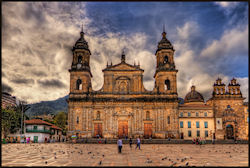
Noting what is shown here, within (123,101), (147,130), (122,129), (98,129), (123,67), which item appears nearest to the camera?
(98,129)

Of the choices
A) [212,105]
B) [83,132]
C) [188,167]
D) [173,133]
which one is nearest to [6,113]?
[83,132]

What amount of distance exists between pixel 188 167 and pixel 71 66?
39.3m

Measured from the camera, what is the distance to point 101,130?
44406 mm

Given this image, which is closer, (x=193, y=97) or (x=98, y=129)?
(x=98, y=129)

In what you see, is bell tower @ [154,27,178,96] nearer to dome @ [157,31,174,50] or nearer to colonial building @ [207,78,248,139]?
dome @ [157,31,174,50]

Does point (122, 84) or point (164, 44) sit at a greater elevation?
point (164, 44)

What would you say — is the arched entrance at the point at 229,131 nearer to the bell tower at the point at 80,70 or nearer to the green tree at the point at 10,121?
the bell tower at the point at 80,70

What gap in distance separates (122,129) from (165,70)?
598 inches

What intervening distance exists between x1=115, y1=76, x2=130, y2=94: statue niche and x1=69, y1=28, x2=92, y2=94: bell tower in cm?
565

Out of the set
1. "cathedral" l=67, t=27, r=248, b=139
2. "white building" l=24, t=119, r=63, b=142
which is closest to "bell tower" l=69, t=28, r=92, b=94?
"cathedral" l=67, t=27, r=248, b=139

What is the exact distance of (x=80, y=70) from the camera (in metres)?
45.8

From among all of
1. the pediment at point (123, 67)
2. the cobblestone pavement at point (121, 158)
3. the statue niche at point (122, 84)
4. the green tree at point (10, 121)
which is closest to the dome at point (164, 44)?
the pediment at point (123, 67)

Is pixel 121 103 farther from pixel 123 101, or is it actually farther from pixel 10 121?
pixel 10 121

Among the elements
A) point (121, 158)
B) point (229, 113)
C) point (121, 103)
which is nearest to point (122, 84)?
point (121, 103)
